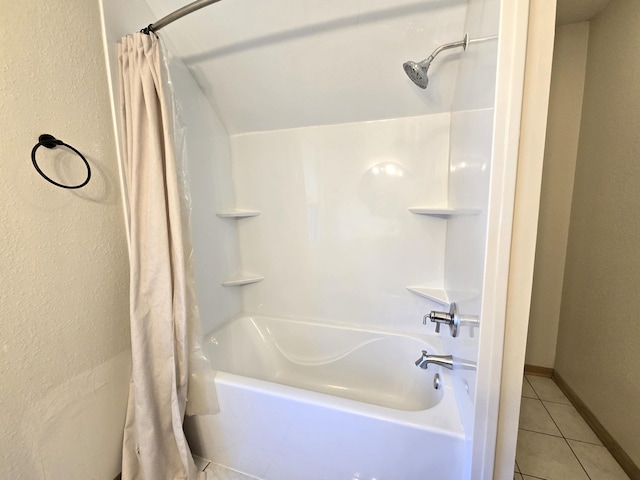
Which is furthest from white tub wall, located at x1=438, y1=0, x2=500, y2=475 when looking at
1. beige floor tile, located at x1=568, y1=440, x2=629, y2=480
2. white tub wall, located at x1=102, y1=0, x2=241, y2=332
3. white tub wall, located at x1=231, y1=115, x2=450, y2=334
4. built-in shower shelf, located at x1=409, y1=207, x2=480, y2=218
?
white tub wall, located at x1=102, y1=0, x2=241, y2=332

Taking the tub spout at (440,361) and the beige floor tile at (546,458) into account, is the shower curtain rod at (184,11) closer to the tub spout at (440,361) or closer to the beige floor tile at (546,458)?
the tub spout at (440,361)

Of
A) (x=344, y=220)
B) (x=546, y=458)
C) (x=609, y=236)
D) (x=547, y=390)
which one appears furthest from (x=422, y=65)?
(x=547, y=390)

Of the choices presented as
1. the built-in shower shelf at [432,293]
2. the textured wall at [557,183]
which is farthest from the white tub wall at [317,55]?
the built-in shower shelf at [432,293]

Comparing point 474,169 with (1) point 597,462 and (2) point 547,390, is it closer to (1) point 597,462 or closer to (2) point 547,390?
(1) point 597,462

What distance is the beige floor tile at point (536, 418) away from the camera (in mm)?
1516

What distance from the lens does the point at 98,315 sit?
109 cm

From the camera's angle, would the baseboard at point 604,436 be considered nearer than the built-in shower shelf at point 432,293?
Yes

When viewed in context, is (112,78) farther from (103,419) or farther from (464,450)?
(464,450)

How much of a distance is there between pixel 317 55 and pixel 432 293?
150 centimetres

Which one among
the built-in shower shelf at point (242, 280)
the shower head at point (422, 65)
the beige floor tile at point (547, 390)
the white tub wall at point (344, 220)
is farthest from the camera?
the built-in shower shelf at point (242, 280)

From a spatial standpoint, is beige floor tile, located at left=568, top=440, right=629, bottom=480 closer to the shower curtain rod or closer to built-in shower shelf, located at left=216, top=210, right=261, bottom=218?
built-in shower shelf, located at left=216, top=210, right=261, bottom=218

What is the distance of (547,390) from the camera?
1837 mm

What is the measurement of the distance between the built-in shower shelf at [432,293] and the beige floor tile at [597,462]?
980mm

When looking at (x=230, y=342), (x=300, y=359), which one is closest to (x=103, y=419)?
(x=230, y=342)
